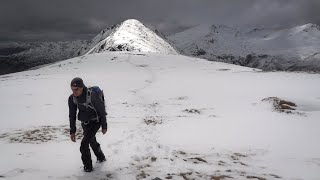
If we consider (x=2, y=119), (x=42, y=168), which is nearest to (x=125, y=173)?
(x=42, y=168)

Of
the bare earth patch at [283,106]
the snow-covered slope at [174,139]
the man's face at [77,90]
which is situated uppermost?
the man's face at [77,90]

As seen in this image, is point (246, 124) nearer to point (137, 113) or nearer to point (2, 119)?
point (137, 113)

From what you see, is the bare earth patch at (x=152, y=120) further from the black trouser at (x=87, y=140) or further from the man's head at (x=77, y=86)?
the man's head at (x=77, y=86)

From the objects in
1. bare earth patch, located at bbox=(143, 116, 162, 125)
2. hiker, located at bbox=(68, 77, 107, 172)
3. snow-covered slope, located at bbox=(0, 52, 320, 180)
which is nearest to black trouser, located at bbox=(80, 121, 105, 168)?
hiker, located at bbox=(68, 77, 107, 172)

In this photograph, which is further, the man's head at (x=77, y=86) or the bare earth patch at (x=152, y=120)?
the bare earth patch at (x=152, y=120)

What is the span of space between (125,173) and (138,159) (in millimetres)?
1405

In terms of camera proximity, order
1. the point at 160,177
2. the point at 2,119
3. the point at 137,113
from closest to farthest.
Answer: the point at 160,177 → the point at 2,119 → the point at 137,113

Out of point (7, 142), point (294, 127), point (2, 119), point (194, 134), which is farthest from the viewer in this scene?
point (2, 119)

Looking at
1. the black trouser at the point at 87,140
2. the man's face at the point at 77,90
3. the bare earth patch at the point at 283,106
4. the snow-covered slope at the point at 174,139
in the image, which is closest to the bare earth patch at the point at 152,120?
the snow-covered slope at the point at 174,139

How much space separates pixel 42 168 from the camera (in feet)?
36.1

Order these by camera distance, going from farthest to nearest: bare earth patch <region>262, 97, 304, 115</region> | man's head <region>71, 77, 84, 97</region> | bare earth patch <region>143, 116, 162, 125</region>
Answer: bare earth patch <region>262, 97, 304, 115</region>, bare earth patch <region>143, 116, 162, 125</region>, man's head <region>71, 77, 84, 97</region>

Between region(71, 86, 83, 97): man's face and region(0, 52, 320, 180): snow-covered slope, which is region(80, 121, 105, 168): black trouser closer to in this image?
region(0, 52, 320, 180): snow-covered slope

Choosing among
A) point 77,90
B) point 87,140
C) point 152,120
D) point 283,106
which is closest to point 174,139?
point 152,120

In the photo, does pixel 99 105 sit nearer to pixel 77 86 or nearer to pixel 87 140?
pixel 77 86
